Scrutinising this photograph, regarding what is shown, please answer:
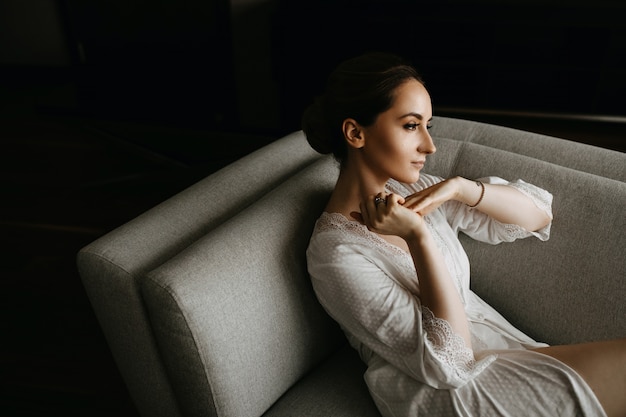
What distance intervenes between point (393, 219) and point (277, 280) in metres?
0.27

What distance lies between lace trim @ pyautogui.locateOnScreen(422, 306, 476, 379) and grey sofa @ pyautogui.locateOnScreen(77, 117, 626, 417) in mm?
237

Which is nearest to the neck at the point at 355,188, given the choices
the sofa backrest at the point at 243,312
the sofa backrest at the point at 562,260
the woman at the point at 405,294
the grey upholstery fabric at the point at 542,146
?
the woman at the point at 405,294

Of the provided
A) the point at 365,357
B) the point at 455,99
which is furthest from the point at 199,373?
the point at 455,99

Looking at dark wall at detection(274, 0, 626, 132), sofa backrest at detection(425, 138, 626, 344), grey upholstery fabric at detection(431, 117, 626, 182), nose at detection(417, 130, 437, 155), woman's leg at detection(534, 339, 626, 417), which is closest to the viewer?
woman's leg at detection(534, 339, 626, 417)

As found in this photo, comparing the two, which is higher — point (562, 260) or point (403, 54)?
point (403, 54)

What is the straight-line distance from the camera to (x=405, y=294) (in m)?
0.95

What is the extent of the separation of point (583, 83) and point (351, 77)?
97.0 inches

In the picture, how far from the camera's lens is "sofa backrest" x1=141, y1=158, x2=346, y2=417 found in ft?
2.94

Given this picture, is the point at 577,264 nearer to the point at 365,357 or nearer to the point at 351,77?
the point at 365,357

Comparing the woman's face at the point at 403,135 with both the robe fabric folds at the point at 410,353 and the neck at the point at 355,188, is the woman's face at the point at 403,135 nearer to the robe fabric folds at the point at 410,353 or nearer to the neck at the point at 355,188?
the neck at the point at 355,188

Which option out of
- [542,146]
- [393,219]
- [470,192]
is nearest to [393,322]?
[393,219]

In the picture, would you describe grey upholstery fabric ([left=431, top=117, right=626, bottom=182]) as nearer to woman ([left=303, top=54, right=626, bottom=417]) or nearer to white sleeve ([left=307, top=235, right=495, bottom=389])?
woman ([left=303, top=54, right=626, bottom=417])

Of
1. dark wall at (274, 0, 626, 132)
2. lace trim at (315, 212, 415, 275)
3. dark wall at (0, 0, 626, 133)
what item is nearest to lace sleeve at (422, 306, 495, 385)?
lace trim at (315, 212, 415, 275)

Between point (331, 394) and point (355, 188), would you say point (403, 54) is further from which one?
point (331, 394)
